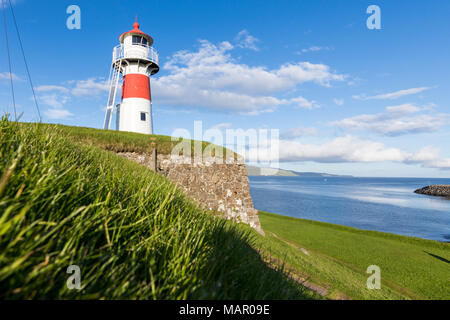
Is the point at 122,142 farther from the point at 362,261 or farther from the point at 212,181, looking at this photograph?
the point at 362,261

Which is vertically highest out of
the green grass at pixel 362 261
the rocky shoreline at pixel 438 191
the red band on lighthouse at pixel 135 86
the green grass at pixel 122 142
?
the red band on lighthouse at pixel 135 86

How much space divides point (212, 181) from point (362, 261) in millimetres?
10674

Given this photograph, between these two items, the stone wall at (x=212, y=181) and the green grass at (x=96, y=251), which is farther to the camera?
the stone wall at (x=212, y=181)

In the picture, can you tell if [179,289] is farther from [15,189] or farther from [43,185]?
[15,189]

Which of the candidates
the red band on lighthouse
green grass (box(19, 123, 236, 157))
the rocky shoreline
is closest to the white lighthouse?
the red band on lighthouse

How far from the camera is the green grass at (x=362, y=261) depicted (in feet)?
28.4

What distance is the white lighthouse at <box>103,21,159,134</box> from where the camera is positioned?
25047 millimetres

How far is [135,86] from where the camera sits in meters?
25.6

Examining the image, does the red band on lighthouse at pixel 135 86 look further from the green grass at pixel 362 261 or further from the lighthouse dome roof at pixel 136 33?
the green grass at pixel 362 261

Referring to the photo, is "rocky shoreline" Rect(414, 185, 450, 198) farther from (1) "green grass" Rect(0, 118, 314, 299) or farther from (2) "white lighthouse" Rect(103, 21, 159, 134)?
(1) "green grass" Rect(0, 118, 314, 299)

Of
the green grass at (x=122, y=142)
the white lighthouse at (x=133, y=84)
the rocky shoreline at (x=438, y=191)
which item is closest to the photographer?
the green grass at (x=122, y=142)

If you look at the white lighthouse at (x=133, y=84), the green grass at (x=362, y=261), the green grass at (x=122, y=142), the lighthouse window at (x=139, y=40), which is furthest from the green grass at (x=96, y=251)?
the lighthouse window at (x=139, y=40)

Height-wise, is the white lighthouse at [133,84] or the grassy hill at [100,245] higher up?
the white lighthouse at [133,84]
